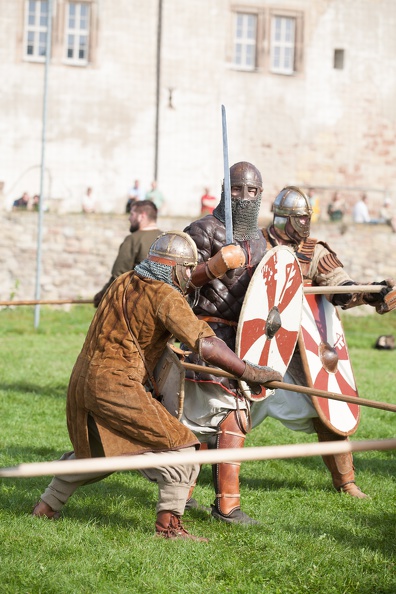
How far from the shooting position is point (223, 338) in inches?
216

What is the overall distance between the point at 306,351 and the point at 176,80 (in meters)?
19.6

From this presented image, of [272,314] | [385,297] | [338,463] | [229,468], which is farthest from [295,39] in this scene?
[229,468]

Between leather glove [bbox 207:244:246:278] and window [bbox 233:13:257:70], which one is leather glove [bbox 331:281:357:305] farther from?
window [bbox 233:13:257:70]

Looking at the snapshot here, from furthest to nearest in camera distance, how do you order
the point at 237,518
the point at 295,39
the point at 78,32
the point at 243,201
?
the point at 295,39 < the point at 78,32 < the point at 243,201 < the point at 237,518

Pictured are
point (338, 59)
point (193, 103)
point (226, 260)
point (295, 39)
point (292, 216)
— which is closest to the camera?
point (226, 260)

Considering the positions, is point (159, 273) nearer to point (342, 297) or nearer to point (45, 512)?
point (45, 512)

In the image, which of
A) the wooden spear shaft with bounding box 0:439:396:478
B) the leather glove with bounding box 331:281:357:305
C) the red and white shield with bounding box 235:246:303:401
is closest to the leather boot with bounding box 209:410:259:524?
the red and white shield with bounding box 235:246:303:401

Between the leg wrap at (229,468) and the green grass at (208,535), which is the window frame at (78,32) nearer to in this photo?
the green grass at (208,535)

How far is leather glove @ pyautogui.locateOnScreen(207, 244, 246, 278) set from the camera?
16.6 ft

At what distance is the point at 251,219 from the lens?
5672mm

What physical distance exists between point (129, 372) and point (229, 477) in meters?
0.97

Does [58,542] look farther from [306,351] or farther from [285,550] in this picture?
[306,351]

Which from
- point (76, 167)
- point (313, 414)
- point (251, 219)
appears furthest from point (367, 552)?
point (76, 167)

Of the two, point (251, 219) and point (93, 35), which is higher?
point (93, 35)
